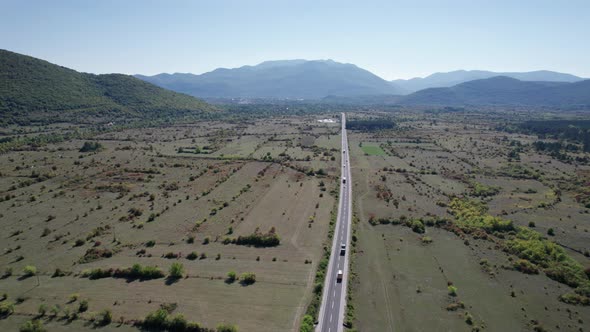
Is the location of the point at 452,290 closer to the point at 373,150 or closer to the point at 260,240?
the point at 260,240

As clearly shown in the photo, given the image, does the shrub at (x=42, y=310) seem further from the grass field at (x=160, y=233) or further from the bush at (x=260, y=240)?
the bush at (x=260, y=240)

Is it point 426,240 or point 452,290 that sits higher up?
point 426,240

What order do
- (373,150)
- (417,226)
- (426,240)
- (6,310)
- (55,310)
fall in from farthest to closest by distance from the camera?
(373,150), (417,226), (426,240), (55,310), (6,310)

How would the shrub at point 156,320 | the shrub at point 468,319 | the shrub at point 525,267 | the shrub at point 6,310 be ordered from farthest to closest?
the shrub at point 525,267 → the shrub at point 6,310 → the shrub at point 468,319 → the shrub at point 156,320

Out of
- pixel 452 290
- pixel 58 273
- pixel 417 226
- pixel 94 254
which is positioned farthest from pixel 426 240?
pixel 58 273

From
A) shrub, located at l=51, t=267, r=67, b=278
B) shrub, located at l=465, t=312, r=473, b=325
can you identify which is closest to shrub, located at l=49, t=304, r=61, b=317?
shrub, located at l=51, t=267, r=67, b=278

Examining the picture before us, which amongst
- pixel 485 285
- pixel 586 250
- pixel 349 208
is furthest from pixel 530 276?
pixel 349 208

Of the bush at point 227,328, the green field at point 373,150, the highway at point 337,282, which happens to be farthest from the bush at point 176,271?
the green field at point 373,150

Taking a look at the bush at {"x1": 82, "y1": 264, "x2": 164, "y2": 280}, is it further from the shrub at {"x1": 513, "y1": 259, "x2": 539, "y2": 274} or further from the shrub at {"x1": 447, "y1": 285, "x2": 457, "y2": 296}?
the shrub at {"x1": 513, "y1": 259, "x2": 539, "y2": 274}

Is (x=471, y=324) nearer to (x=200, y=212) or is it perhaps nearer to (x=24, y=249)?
(x=200, y=212)
